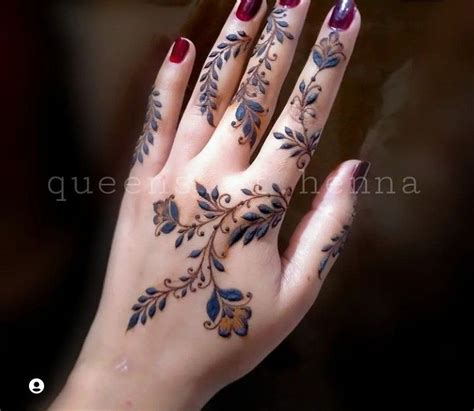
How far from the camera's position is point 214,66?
2.20 ft

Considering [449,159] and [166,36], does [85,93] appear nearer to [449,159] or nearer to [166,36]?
[166,36]

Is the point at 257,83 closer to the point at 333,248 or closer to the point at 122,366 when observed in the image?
the point at 333,248

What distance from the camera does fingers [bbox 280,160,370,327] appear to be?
0.63 metres

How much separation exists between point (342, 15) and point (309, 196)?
18 centimetres

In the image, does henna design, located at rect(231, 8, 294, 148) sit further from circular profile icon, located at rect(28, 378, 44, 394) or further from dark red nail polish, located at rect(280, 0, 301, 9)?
circular profile icon, located at rect(28, 378, 44, 394)

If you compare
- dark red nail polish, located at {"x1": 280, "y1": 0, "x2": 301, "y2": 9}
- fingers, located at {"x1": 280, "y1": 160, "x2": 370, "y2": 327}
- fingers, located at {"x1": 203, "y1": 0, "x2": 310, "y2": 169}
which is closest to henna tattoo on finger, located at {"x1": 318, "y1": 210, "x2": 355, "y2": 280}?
fingers, located at {"x1": 280, "y1": 160, "x2": 370, "y2": 327}

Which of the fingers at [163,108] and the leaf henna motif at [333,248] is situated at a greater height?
the fingers at [163,108]

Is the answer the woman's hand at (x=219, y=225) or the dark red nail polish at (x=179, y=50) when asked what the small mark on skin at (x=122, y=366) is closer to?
the woman's hand at (x=219, y=225)

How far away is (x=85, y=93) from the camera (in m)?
0.67

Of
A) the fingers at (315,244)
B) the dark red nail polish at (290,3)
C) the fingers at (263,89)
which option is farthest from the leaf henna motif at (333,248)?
the dark red nail polish at (290,3)

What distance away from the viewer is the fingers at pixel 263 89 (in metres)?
0.65

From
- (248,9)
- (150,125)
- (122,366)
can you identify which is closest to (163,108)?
(150,125)

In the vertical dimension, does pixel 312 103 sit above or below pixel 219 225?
above

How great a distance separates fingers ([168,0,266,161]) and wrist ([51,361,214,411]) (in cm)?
22
